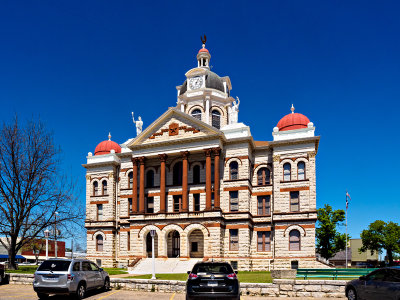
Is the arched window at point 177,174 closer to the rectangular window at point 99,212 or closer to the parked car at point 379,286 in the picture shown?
the rectangular window at point 99,212

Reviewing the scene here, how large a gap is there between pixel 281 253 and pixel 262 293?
72.7ft

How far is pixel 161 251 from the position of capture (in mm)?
40094

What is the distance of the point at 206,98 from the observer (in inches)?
1970

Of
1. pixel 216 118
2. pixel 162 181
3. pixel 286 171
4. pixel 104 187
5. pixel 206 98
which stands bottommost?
pixel 104 187

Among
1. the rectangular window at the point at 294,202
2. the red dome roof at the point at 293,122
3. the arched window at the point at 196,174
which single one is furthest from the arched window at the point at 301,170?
the arched window at the point at 196,174

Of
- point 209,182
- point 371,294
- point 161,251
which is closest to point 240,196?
point 209,182

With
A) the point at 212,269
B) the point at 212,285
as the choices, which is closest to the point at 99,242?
the point at 212,269

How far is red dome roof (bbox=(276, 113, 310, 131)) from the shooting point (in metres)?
42.5

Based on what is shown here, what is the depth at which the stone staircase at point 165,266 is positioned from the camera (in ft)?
120

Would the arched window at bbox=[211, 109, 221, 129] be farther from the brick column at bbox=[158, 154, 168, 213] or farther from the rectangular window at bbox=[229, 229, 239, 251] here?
the rectangular window at bbox=[229, 229, 239, 251]

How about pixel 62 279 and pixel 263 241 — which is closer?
pixel 62 279

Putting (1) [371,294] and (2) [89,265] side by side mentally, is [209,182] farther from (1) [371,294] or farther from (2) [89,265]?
(1) [371,294]

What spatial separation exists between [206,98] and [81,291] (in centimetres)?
3575

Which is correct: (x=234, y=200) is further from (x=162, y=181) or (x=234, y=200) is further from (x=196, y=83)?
(x=196, y=83)
